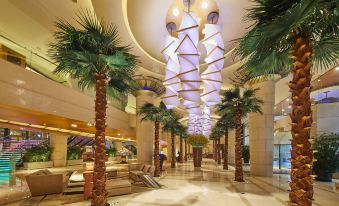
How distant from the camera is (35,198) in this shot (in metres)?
8.62

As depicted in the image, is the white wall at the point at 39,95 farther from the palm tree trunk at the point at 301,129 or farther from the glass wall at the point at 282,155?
the glass wall at the point at 282,155

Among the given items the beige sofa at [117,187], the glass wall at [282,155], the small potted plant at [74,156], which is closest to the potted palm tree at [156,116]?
the beige sofa at [117,187]

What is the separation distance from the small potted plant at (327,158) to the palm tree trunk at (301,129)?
11715 millimetres

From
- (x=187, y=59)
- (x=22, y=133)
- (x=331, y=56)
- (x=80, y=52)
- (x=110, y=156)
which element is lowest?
(x=110, y=156)

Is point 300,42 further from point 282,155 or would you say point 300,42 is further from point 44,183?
point 282,155

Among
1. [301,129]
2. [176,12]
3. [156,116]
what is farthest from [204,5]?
[301,129]

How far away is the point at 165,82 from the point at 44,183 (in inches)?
264

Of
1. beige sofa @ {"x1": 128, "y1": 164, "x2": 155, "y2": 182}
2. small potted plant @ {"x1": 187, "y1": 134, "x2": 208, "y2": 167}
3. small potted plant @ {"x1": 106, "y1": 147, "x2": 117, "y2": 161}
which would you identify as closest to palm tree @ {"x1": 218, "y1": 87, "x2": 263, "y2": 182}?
beige sofa @ {"x1": 128, "y1": 164, "x2": 155, "y2": 182}

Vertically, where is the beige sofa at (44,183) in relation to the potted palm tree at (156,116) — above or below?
below

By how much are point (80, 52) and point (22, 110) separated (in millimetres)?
7008

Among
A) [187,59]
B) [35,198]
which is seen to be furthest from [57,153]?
[187,59]

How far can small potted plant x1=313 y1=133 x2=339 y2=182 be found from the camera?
13.5 metres

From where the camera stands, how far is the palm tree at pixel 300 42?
3528mm

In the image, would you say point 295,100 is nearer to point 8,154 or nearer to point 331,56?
point 331,56
